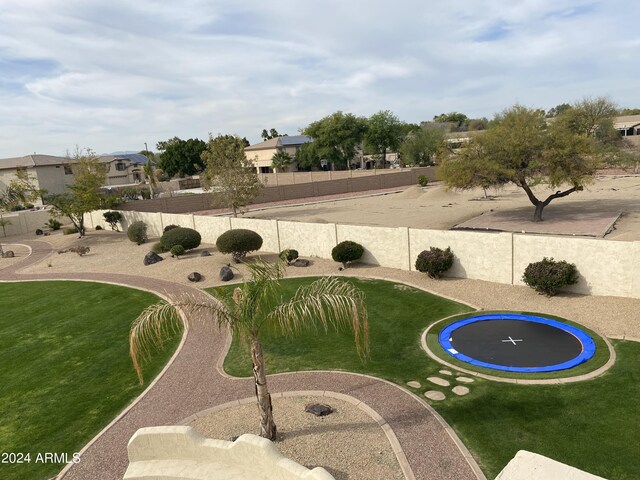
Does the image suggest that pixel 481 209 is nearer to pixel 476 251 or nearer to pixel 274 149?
pixel 476 251

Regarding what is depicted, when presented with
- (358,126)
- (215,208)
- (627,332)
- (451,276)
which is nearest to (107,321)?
(451,276)

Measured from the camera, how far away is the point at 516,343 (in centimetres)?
1423

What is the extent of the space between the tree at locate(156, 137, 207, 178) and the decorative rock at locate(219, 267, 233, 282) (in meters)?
78.7

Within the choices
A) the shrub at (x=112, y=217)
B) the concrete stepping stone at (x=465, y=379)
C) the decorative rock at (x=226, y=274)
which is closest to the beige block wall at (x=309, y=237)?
the decorative rock at (x=226, y=274)

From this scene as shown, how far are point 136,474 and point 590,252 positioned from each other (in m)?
16.6

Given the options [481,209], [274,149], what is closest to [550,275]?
[481,209]

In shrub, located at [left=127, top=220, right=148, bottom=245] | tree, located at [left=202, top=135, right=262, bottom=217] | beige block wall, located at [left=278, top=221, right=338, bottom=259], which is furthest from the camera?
tree, located at [left=202, top=135, right=262, bottom=217]

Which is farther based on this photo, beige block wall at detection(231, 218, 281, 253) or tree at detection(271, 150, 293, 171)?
tree at detection(271, 150, 293, 171)

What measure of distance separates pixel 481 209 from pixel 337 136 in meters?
46.1

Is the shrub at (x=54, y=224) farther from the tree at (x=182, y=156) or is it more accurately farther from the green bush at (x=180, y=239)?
the tree at (x=182, y=156)

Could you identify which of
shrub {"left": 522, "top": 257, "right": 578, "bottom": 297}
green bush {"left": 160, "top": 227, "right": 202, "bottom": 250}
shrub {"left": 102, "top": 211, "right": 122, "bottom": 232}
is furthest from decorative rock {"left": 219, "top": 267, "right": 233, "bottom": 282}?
shrub {"left": 102, "top": 211, "right": 122, "bottom": 232}

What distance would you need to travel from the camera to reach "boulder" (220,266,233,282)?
951 inches

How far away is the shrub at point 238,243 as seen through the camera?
25.7m

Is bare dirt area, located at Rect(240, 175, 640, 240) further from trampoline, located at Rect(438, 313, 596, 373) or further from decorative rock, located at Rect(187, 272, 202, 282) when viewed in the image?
decorative rock, located at Rect(187, 272, 202, 282)
